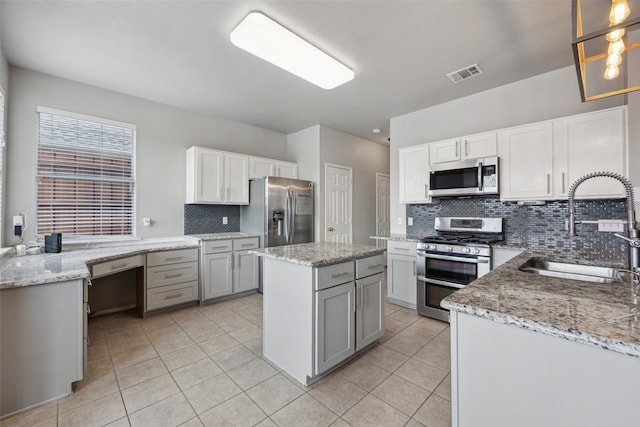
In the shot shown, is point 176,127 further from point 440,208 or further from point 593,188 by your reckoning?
point 593,188

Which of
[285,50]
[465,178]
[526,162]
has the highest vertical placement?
[285,50]

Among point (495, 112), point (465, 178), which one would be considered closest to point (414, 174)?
point (465, 178)

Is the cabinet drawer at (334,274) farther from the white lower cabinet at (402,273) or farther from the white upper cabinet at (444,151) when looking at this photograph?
the white upper cabinet at (444,151)

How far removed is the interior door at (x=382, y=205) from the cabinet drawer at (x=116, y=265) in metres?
4.25

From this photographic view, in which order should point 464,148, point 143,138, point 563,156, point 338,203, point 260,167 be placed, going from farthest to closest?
point 338,203, point 260,167, point 143,138, point 464,148, point 563,156

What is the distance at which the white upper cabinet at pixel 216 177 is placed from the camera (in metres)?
3.79

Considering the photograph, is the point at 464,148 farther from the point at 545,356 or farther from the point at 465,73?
the point at 545,356

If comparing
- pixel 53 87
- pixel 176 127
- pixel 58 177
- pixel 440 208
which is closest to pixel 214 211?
pixel 176 127

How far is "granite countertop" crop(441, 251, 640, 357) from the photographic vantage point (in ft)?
2.40

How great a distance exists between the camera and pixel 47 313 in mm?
1755

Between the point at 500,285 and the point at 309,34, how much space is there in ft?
7.74

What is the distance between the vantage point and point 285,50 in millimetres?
2352

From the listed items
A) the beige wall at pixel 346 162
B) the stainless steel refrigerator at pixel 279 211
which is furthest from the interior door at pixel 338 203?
the stainless steel refrigerator at pixel 279 211

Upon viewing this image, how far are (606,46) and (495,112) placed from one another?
107 centimetres
